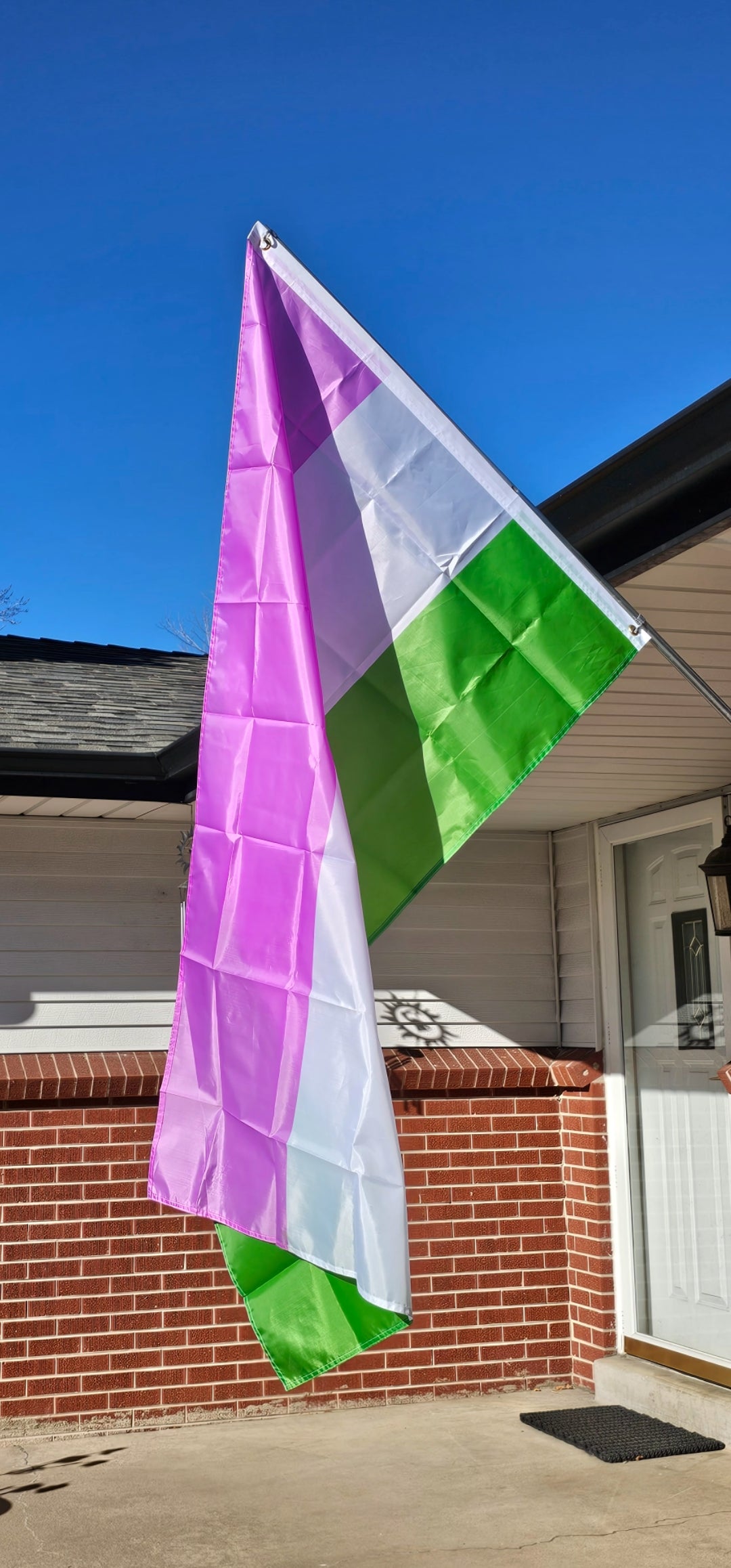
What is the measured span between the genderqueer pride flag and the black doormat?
424 centimetres

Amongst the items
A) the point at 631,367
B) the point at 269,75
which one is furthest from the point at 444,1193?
the point at 631,367

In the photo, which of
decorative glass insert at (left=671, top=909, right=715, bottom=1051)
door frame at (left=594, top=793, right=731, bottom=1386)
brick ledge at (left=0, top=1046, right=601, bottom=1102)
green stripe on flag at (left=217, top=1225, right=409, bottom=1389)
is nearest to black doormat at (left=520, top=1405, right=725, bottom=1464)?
door frame at (left=594, top=793, right=731, bottom=1386)

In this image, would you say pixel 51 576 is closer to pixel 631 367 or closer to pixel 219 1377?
pixel 631 367

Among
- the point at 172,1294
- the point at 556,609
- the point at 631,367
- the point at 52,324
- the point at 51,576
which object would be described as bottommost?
the point at 172,1294

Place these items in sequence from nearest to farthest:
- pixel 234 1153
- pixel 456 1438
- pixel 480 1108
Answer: pixel 234 1153 → pixel 456 1438 → pixel 480 1108

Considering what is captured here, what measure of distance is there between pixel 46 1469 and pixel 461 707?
16.1 feet

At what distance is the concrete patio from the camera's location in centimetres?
521

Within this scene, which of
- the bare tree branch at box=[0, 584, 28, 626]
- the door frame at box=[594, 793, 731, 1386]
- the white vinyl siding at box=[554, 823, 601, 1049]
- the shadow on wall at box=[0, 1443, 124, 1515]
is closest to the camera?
the shadow on wall at box=[0, 1443, 124, 1515]

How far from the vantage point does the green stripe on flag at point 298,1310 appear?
2.72 metres

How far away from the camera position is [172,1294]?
7.11 meters

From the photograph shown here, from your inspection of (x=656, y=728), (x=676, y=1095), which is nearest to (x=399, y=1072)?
(x=676, y=1095)

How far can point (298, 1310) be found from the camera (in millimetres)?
2801

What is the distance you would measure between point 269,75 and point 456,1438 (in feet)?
23.6

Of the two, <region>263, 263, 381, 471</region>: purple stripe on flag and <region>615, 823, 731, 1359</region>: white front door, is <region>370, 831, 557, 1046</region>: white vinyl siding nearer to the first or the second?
<region>615, 823, 731, 1359</region>: white front door
